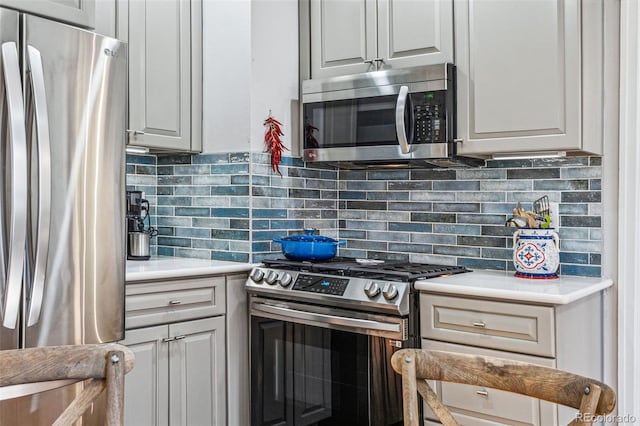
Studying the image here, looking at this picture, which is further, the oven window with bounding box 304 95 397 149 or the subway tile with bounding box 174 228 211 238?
the subway tile with bounding box 174 228 211 238

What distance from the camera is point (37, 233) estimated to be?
2061mm

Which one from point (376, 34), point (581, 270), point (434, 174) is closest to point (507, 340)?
point (581, 270)

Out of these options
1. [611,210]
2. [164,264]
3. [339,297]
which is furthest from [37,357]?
[611,210]

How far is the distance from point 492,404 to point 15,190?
5.74 feet

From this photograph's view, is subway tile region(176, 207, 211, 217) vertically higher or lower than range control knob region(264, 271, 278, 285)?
higher

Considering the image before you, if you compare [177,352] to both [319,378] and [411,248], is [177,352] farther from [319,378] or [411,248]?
[411,248]

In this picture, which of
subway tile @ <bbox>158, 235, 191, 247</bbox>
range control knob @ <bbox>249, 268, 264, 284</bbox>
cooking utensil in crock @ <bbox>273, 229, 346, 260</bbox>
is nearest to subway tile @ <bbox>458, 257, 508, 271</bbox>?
cooking utensil in crock @ <bbox>273, 229, 346, 260</bbox>

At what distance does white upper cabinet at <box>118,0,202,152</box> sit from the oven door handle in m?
0.92

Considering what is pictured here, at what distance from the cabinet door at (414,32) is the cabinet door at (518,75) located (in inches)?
2.6

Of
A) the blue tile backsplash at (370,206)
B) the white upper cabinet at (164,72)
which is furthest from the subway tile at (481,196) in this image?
the white upper cabinet at (164,72)

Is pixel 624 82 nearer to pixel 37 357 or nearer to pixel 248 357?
pixel 248 357

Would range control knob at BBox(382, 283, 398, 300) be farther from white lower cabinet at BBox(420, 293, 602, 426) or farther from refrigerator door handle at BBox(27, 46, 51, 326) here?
refrigerator door handle at BBox(27, 46, 51, 326)

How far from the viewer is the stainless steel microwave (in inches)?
108

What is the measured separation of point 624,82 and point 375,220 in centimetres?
135
